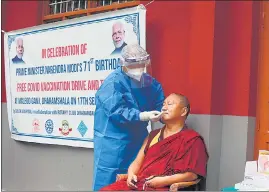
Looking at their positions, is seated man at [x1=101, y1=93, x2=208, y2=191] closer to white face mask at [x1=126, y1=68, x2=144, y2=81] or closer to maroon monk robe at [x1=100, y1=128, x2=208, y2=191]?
maroon monk robe at [x1=100, y1=128, x2=208, y2=191]

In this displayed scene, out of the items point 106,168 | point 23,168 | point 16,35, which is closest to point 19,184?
point 23,168

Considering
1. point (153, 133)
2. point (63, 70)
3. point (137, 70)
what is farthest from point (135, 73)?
point (63, 70)

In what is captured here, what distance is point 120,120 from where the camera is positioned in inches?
126

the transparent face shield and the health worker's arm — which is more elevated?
the transparent face shield

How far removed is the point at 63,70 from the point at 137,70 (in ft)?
4.07

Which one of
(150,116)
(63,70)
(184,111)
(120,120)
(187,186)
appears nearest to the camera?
(187,186)

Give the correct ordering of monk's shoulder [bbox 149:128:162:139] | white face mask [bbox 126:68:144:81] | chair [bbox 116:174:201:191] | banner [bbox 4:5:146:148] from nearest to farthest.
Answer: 1. chair [bbox 116:174:201:191]
2. monk's shoulder [bbox 149:128:162:139]
3. white face mask [bbox 126:68:144:81]
4. banner [bbox 4:5:146:148]

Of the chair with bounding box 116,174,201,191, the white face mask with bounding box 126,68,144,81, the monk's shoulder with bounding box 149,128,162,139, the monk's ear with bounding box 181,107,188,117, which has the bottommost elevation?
the chair with bounding box 116,174,201,191

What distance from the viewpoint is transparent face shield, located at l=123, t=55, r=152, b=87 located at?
322 centimetres

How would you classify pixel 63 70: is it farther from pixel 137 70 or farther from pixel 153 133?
pixel 153 133

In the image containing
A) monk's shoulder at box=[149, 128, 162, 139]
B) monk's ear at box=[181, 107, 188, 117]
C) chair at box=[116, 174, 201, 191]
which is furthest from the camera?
monk's shoulder at box=[149, 128, 162, 139]

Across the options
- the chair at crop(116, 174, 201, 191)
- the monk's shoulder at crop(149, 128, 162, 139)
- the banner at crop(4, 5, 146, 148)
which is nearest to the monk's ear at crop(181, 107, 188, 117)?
the monk's shoulder at crop(149, 128, 162, 139)

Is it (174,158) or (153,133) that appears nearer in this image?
(174,158)

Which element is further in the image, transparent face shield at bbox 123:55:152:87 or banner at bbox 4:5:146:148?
banner at bbox 4:5:146:148
